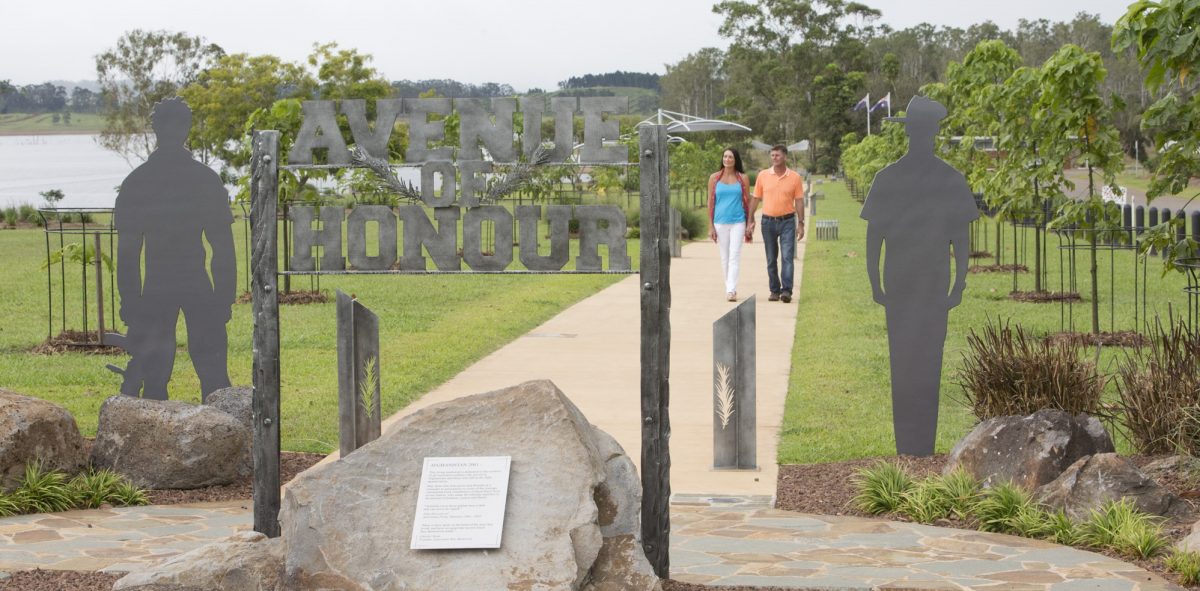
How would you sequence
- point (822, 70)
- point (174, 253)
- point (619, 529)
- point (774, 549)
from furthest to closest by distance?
point (822, 70) → point (174, 253) → point (774, 549) → point (619, 529)

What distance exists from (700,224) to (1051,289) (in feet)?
40.1

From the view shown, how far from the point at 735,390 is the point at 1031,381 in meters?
1.70

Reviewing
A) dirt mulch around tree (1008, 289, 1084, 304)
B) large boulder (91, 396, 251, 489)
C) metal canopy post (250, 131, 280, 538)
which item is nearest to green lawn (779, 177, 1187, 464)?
dirt mulch around tree (1008, 289, 1084, 304)

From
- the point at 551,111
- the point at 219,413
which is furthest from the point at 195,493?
the point at 551,111

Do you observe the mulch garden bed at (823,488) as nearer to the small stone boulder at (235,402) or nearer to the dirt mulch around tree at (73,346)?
the small stone boulder at (235,402)

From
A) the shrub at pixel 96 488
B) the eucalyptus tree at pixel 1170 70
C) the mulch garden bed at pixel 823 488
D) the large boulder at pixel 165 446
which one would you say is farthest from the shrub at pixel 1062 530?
the shrub at pixel 96 488

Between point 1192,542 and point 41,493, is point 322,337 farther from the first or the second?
point 1192,542

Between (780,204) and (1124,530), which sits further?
(780,204)

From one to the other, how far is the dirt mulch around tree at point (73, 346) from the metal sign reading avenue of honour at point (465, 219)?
761 cm

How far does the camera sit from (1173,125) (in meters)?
8.86

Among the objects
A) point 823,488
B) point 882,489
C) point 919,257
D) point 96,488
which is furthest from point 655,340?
point 96,488

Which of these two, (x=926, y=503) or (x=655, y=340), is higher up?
(x=655, y=340)

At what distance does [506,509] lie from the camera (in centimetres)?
523

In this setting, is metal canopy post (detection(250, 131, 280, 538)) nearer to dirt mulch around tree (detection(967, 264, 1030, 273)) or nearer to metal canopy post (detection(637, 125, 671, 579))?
metal canopy post (detection(637, 125, 671, 579))
